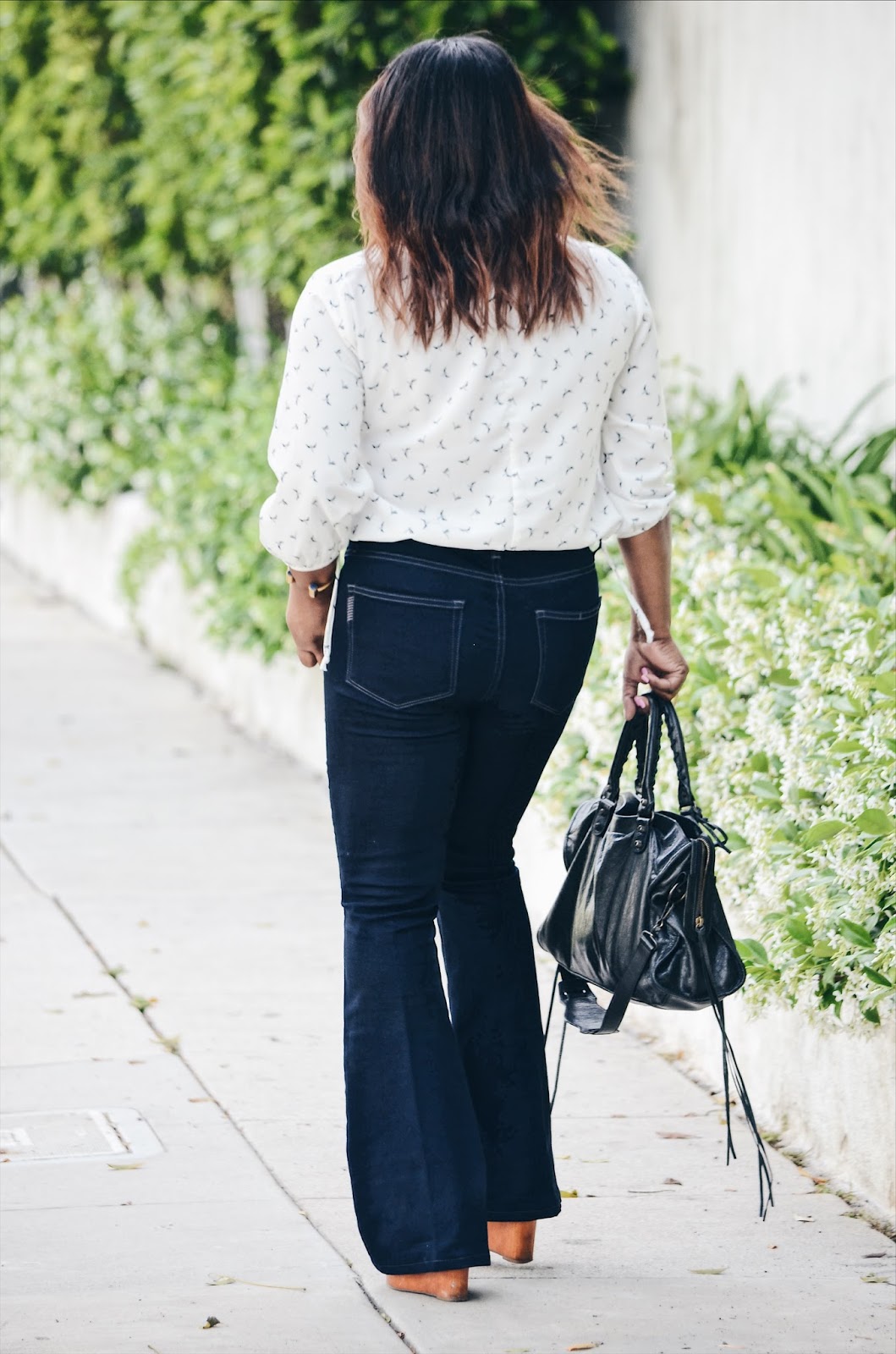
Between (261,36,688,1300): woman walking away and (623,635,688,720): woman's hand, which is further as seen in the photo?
(623,635,688,720): woman's hand

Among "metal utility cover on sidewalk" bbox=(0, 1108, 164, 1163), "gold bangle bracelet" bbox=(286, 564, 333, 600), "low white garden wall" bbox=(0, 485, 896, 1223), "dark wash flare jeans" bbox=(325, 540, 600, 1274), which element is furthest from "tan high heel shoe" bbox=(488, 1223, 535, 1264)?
"gold bangle bracelet" bbox=(286, 564, 333, 600)

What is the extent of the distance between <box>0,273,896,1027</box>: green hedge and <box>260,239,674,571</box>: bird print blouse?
1.04 meters

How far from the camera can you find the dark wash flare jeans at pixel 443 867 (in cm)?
309

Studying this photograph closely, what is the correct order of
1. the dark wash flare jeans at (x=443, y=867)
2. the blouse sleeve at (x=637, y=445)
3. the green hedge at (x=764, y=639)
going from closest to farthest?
the dark wash flare jeans at (x=443, y=867) < the blouse sleeve at (x=637, y=445) < the green hedge at (x=764, y=639)

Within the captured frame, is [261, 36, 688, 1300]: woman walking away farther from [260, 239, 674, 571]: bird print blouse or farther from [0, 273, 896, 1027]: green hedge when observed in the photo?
[0, 273, 896, 1027]: green hedge

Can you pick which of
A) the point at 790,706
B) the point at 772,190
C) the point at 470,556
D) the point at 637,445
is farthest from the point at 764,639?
the point at 772,190

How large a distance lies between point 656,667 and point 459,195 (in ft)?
2.70

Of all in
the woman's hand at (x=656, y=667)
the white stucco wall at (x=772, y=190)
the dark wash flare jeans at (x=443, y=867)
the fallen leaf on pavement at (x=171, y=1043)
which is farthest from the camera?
the white stucco wall at (x=772, y=190)

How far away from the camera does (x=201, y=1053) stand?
4613mm

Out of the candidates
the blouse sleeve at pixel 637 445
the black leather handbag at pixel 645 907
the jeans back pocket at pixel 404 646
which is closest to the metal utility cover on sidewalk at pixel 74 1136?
the black leather handbag at pixel 645 907

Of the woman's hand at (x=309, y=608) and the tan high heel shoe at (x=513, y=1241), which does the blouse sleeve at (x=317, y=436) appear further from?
the tan high heel shoe at (x=513, y=1241)

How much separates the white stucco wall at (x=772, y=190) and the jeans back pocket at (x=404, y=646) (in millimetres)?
3714

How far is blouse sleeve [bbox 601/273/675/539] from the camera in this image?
322 cm

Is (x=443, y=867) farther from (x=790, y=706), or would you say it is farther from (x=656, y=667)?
(x=790, y=706)
